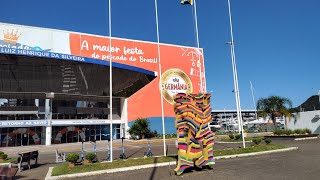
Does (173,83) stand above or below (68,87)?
above

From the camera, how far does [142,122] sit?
169ft

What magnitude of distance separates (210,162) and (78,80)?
33.0 meters

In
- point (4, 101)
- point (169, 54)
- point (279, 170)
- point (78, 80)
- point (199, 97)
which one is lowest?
point (279, 170)

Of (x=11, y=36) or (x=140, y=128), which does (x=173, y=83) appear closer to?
(x=140, y=128)

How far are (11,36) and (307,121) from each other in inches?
2005

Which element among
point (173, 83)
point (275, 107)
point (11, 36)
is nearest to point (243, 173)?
point (275, 107)

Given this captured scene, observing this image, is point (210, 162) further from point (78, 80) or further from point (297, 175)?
point (78, 80)

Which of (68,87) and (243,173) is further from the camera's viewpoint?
(68,87)

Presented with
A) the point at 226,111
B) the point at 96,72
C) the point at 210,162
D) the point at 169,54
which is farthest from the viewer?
the point at 226,111

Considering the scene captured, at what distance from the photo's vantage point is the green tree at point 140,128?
50875mm

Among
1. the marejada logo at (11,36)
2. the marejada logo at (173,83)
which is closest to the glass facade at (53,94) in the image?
the marejada logo at (11,36)

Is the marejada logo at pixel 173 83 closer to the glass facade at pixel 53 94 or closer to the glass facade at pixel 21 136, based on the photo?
the glass facade at pixel 53 94

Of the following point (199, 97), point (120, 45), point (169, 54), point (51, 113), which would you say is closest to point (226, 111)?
point (169, 54)

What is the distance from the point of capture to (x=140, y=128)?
51.0 metres
